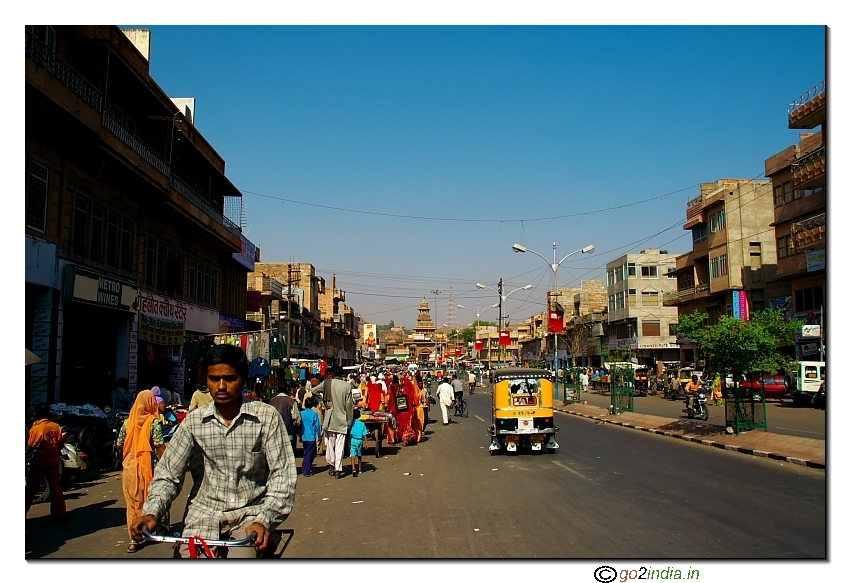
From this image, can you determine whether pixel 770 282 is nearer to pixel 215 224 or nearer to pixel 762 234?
pixel 762 234

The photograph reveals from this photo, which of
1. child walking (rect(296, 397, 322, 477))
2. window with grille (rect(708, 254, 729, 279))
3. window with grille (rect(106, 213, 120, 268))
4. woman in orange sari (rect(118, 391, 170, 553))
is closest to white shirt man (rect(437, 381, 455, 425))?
window with grille (rect(106, 213, 120, 268))

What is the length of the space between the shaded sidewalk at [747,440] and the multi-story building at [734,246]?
23520 mm

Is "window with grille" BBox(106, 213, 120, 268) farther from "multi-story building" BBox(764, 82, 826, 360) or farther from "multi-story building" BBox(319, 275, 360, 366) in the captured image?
"multi-story building" BBox(319, 275, 360, 366)

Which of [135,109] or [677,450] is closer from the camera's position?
[677,450]

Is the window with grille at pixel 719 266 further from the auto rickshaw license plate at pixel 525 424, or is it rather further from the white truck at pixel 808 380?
the auto rickshaw license plate at pixel 525 424

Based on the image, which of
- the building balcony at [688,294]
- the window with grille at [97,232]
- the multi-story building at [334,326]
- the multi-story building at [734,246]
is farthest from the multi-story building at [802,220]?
the multi-story building at [334,326]

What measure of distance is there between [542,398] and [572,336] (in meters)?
69.9

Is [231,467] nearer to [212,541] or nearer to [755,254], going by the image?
[212,541]

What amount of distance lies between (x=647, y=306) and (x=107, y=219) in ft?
180

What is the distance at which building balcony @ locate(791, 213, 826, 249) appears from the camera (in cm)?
3394

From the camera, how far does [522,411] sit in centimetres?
1553

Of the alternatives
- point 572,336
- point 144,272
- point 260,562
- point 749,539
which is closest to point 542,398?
point 749,539

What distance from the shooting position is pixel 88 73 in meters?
17.9

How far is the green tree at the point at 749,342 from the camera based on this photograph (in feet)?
54.3
